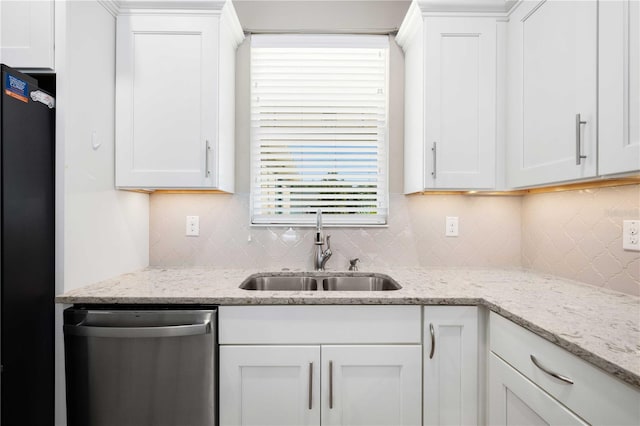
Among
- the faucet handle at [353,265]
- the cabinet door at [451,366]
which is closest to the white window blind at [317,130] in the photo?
the faucet handle at [353,265]

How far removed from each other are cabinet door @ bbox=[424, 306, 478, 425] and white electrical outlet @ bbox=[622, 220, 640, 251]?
2.20 feet

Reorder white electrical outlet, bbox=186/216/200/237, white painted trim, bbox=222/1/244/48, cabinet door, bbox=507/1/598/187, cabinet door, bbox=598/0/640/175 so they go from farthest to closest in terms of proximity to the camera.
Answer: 1. white electrical outlet, bbox=186/216/200/237
2. white painted trim, bbox=222/1/244/48
3. cabinet door, bbox=507/1/598/187
4. cabinet door, bbox=598/0/640/175

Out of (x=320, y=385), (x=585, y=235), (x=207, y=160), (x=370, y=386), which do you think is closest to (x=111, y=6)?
(x=207, y=160)

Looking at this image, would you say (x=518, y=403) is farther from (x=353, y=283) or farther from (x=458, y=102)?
(x=458, y=102)

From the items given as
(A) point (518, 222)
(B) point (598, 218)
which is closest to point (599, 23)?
(B) point (598, 218)

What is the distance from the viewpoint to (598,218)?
1.50 m

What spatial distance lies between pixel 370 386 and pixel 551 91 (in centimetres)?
143

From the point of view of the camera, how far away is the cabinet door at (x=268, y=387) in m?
1.35

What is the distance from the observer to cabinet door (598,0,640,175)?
1038mm

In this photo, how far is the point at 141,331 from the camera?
1.30 m

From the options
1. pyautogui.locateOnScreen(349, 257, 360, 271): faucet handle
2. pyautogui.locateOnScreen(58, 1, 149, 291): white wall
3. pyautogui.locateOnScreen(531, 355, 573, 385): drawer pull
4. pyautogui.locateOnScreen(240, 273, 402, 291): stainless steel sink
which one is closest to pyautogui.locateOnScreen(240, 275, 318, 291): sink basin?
pyautogui.locateOnScreen(240, 273, 402, 291): stainless steel sink

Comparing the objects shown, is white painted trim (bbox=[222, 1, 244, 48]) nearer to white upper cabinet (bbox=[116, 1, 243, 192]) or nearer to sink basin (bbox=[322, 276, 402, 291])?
white upper cabinet (bbox=[116, 1, 243, 192])

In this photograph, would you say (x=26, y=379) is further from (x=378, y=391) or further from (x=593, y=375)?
(x=593, y=375)

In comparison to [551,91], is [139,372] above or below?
below
